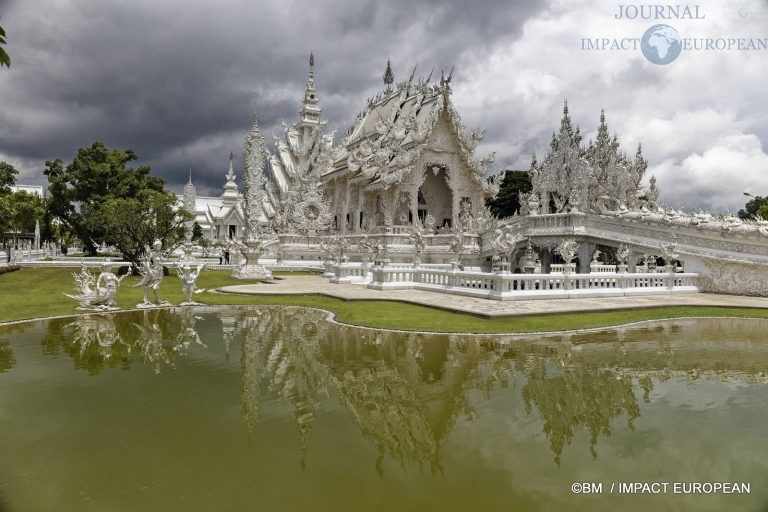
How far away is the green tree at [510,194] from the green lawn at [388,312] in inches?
1635

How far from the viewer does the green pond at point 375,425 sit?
3717mm

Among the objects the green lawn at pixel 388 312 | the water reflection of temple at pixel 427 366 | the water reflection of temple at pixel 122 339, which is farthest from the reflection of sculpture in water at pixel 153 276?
the water reflection of temple at pixel 427 366

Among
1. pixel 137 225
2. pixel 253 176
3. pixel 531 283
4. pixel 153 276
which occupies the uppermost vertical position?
pixel 253 176

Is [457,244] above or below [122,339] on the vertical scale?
A: above

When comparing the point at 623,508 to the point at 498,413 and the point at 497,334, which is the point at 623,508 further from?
the point at 497,334

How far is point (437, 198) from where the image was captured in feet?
125

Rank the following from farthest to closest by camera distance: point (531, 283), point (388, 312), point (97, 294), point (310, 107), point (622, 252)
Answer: point (310, 107) < point (622, 252) < point (531, 283) < point (97, 294) < point (388, 312)

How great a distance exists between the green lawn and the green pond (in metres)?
1.92

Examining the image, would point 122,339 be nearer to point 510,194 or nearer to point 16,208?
point 16,208

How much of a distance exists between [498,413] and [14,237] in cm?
6950

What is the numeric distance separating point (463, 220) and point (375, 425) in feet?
97.4

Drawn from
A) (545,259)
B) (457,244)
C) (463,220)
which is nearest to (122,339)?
(457,244)

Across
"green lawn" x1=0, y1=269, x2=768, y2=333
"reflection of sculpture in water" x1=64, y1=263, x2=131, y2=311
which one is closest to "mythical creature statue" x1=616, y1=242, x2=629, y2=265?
"green lawn" x1=0, y1=269, x2=768, y2=333

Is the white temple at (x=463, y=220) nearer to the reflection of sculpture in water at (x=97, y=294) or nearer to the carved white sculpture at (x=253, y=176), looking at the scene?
the carved white sculpture at (x=253, y=176)
